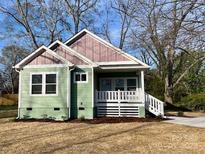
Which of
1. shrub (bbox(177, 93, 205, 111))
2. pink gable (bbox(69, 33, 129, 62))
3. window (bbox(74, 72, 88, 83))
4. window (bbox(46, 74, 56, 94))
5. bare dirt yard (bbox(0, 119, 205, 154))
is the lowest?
bare dirt yard (bbox(0, 119, 205, 154))

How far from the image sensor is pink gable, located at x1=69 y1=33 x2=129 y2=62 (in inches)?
762

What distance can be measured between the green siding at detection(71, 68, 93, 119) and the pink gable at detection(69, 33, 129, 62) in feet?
7.58

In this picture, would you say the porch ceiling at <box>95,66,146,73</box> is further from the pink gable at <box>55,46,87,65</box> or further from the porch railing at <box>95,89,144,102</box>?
the porch railing at <box>95,89,144,102</box>

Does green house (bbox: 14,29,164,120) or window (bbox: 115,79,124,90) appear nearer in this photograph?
green house (bbox: 14,29,164,120)

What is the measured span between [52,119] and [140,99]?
5331 mm

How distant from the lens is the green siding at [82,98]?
56.9 feet

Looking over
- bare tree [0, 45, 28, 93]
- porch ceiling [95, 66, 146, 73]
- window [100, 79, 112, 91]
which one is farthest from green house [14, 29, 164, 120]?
bare tree [0, 45, 28, 93]

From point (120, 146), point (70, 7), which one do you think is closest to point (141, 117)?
point (120, 146)

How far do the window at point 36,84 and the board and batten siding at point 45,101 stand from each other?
24 cm

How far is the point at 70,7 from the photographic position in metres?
30.5

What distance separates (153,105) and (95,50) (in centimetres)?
533

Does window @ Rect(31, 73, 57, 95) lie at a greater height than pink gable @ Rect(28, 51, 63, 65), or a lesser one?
lesser

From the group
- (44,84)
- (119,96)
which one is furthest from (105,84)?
(44,84)

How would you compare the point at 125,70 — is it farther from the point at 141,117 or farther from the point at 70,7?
the point at 70,7
